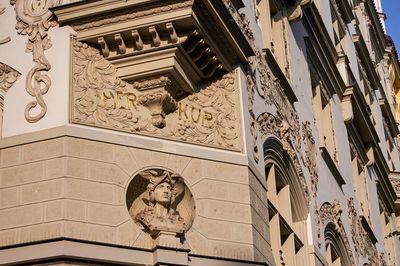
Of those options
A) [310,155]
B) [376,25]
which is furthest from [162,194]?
[376,25]

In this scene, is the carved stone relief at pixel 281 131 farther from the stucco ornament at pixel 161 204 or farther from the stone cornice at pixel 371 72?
the stone cornice at pixel 371 72

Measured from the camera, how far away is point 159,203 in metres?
13.6

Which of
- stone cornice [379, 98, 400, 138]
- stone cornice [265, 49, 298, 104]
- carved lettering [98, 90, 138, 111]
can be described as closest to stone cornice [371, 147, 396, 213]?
stone cornice [379, 98, 400, 138]

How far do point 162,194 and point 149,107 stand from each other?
1.41m

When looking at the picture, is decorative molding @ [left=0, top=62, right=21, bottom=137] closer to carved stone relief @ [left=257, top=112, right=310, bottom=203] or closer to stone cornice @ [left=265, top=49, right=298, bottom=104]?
carved stone relief @ [left=257, top=112, right=310, bottom=203]

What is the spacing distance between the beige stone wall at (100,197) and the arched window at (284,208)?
9.05 feet

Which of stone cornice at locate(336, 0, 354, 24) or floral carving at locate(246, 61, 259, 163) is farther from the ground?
stone cornice at locate(336, 0, 354, 24)

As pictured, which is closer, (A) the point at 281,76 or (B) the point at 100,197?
(B) the point at 100,197

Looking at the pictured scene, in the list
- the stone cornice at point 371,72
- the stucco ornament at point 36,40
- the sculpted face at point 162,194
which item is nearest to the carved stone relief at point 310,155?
the sculpted face at point 162,194

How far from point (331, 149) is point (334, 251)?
2.97m

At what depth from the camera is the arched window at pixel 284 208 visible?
17266mm

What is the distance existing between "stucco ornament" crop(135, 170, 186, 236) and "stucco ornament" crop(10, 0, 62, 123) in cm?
180

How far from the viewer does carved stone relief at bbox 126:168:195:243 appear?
13.4 meters

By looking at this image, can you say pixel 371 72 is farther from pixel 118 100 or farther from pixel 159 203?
pixel 159 203
